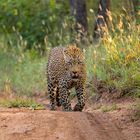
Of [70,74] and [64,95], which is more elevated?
[70,74]

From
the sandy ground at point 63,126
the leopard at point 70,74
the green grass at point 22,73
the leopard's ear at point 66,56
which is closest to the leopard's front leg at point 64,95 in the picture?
the leopard at point 70,74

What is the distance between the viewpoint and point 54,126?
8.09 meters

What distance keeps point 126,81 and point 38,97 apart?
2.83 metres

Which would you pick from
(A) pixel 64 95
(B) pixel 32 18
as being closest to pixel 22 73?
(A) pixel 64 95

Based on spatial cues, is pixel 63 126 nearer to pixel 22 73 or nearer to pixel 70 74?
pixel 70 74

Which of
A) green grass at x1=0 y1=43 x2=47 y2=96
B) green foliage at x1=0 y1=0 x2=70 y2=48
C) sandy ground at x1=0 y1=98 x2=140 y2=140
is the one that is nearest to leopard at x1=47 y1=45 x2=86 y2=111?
sandy ground at x1=0 y1=98 x2=140 y2=140

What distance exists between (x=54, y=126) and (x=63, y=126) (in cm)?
12

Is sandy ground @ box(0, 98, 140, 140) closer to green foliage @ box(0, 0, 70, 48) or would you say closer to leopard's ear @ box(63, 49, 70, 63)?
leopard's ear @ box(63, 49, 70, 63)

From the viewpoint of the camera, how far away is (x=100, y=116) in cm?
933

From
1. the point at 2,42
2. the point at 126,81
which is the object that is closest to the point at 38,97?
the point at 126,81

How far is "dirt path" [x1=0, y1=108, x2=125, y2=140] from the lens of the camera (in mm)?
7812

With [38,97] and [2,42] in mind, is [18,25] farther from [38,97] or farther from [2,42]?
[38,97]

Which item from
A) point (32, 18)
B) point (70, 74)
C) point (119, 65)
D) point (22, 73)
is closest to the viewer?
point (70, 74)

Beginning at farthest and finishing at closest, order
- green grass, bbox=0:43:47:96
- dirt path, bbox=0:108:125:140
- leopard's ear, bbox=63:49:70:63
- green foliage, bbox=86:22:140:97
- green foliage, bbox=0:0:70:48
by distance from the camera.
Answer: green foliage, bbox=0:0:70:48, green grass, bbox=0:43:47:96, green foliage, bbox=86:22:140:97, leopard's ear, bbox=63:49:70:63, dirt path, bbox=0:108:125:140
